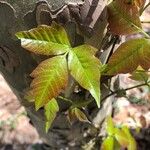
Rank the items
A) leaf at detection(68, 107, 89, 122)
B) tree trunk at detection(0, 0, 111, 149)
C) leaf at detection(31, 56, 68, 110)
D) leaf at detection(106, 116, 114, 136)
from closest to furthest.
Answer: leaf at detection(31, 56, 68, 110) → tree trunk at detection(0, 0, 111, 149) → leaf at detection(68, 107, 89, 122) → leaf at detection(106, 116, 114, 136)

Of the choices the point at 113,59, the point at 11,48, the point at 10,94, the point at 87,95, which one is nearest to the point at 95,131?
the point at 87,95

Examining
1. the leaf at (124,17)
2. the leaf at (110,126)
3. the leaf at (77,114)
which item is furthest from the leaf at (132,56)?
the leaf at (110,126)

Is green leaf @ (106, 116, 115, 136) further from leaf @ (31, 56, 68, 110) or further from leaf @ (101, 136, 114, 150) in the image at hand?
leaf @ (31, 56, 68, 110)

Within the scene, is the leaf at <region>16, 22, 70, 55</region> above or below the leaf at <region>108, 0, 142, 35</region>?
below

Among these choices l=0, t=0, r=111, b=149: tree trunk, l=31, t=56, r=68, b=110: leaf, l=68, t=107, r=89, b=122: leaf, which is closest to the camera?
l=31, t=56, r=68, b=110: leaf

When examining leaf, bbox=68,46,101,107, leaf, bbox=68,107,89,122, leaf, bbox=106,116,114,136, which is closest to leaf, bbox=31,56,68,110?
leaf, bbox=68,46,101,107

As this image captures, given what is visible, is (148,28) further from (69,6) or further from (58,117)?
(69,6)

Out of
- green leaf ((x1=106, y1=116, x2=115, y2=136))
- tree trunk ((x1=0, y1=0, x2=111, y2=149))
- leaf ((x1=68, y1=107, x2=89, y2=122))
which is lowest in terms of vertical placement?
green leaf ((x1=106, y1=116, x2=115, y2=136))

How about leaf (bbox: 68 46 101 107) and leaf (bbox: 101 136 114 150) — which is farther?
leaf (bbox: 101 136 114 150)
